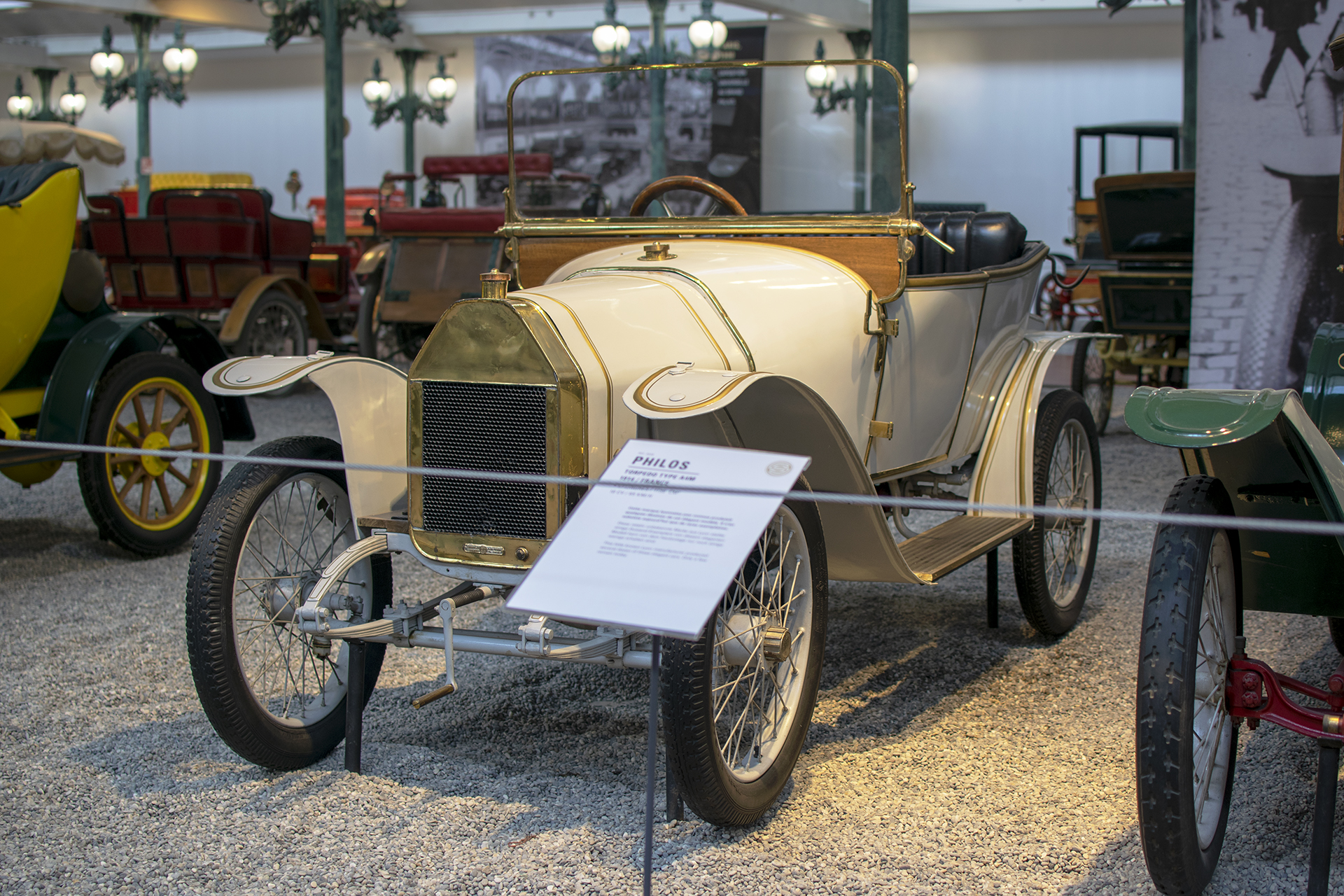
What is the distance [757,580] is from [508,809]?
26.6 inches

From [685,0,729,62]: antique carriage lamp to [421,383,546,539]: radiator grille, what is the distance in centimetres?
1092

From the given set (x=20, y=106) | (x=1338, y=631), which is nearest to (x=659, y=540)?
(x=1338, y=631)

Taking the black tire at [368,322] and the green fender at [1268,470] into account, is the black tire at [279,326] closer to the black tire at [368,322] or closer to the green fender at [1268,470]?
the black tire at [368,322]

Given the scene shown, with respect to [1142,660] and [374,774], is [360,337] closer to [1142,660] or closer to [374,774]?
[374,774]

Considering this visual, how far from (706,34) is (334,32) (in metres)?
3.94

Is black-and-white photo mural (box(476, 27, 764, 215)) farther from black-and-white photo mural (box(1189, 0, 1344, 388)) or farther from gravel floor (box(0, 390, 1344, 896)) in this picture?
gravel floor (box(0, 390, 1344, 896))

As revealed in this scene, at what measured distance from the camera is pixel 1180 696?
1.72m

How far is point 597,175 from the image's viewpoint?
16.6 metres

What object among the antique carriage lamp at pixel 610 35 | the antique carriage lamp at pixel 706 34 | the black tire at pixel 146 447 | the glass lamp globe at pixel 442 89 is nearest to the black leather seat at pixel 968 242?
the black tire at pixel 146 447

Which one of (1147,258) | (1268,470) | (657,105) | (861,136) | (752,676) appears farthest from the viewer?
(657,105)

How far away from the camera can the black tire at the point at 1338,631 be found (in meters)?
2.97

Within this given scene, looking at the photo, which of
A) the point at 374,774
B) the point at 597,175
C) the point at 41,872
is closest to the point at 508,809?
the point at 374,774

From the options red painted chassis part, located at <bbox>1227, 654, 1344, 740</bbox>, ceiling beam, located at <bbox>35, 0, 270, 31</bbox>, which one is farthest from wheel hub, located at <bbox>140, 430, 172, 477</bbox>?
ceiling beam, located at <bbox>35, 0, 270, 31</bbox>

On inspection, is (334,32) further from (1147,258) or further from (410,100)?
(1147,258)
